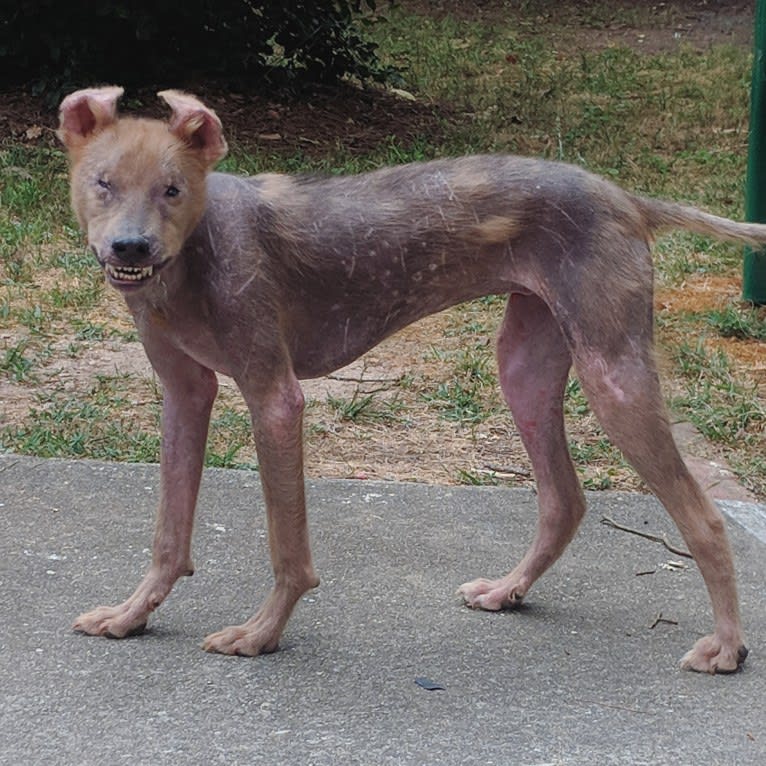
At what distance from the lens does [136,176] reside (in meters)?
3.46

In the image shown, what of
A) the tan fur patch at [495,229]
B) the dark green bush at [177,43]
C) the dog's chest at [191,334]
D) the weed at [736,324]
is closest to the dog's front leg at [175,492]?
the dog's chest at [191,334]

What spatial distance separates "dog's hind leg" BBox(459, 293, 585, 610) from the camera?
4191 mm

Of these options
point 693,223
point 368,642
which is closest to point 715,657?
point 368,642

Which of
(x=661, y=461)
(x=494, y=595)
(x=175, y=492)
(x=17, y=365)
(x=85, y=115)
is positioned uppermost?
(x=85, y=115)

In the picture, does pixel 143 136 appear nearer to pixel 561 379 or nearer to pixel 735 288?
pixel 561 379

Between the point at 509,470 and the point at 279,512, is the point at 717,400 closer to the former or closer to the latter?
the point at 509,470

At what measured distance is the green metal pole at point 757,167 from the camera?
285 inches

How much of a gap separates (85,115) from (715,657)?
2.22 m

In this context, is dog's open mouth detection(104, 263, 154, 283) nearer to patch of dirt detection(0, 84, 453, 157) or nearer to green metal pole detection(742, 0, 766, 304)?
green metal pole detection(742, 0, 766, 304)

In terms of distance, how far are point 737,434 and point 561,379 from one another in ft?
6.18

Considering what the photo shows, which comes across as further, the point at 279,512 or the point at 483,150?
the point at 483,150

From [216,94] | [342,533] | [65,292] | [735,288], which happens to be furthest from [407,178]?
[216,94]

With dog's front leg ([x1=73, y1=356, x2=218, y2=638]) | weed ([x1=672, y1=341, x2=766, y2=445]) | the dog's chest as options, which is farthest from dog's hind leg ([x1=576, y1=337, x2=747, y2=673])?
weed ([x1=672, y1=341, x2=766, y2=445])

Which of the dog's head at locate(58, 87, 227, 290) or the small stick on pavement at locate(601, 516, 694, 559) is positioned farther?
the small stick on pavement at locate(601, 516, 694, 559)
